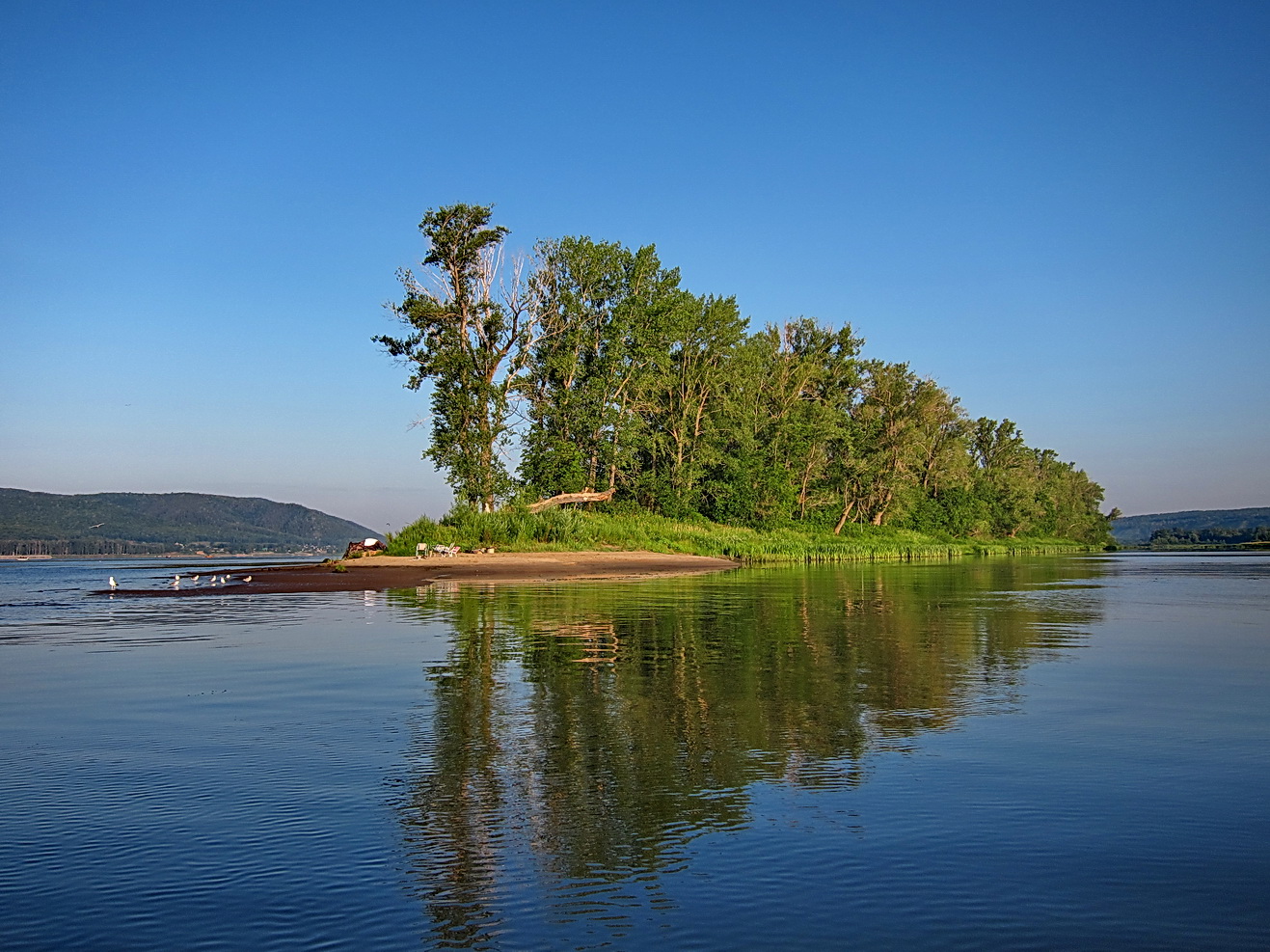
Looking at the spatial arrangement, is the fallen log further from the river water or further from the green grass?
the river water

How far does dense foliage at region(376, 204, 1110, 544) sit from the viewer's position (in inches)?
2138

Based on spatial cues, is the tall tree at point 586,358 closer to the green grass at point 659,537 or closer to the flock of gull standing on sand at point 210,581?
the green grass at point 659,537

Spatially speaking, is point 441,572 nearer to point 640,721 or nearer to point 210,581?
point 210,581

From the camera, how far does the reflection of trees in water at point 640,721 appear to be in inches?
238

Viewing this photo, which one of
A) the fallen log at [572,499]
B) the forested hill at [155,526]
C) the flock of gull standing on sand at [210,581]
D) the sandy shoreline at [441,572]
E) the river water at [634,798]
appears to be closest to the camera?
the river water at [634,798]

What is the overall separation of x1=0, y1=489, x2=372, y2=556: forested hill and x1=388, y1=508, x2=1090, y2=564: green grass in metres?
60.5

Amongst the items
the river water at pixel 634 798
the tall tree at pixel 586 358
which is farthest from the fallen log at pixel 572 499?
the river water at pixel 634 798

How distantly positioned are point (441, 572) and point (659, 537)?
2473cm

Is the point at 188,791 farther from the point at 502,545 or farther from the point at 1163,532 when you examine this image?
the point at 1163,532

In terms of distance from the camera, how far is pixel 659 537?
61094mm

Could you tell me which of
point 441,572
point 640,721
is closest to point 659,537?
point 441,572

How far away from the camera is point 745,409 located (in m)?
78.1

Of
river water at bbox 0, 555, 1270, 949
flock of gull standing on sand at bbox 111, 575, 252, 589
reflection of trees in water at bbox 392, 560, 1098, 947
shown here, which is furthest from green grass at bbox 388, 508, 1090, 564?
river water at bbox 0, 555, 1270, 949

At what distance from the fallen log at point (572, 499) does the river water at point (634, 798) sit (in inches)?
1664
